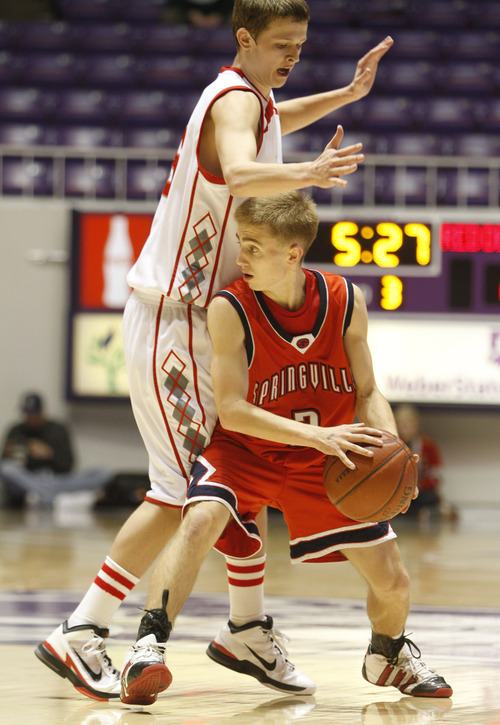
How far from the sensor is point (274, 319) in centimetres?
330

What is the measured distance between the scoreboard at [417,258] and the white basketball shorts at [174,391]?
6440 mm

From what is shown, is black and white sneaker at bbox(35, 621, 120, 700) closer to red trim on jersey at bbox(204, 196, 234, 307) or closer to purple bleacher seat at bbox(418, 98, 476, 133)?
red trim on jersey at bbox(204, 196, 234, 307)

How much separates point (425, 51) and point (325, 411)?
35.0ft

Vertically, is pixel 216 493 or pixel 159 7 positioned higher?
pixel 159 7

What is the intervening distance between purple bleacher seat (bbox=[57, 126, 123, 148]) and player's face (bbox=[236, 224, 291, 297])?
934 centimetres

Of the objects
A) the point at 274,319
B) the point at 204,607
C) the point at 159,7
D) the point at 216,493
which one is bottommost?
the point at 204,607

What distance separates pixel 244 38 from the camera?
10.8ft

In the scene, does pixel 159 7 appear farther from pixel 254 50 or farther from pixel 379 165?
pixel 254 50

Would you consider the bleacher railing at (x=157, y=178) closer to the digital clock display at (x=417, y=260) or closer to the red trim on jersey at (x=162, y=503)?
the digital clock display at (x=417, y=260)

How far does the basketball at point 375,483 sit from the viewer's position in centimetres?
304

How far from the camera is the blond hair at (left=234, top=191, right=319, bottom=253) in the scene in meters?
3.15

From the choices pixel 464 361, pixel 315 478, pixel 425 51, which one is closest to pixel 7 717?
pixel 315 478

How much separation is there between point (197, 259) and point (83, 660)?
1.20m

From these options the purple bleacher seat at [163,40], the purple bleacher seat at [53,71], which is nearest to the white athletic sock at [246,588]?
the purple bleacher seat at [53,71]
